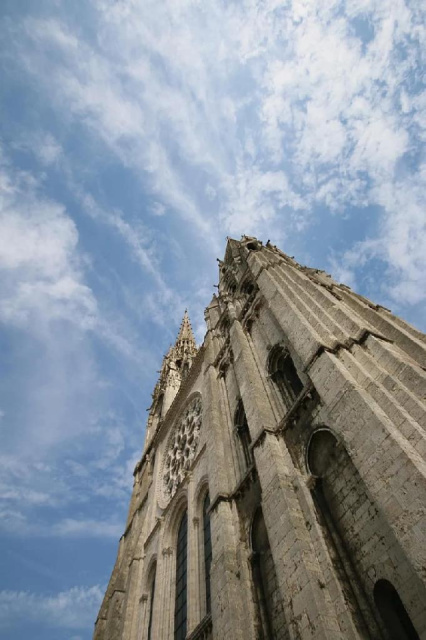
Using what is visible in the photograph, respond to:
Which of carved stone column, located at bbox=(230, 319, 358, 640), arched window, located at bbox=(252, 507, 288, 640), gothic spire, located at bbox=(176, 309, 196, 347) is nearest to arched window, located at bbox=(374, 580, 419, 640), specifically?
carved stone column, located at bbox=(230, 319, 358, 640)

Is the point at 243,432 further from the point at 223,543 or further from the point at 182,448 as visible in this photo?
the point at 182,448

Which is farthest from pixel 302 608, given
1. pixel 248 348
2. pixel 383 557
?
pixel 248 348

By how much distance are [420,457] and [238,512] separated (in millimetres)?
5838

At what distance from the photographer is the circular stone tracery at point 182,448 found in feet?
55.5

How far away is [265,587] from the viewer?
8.29 meters

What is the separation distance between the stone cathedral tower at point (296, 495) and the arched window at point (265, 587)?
0.08ft

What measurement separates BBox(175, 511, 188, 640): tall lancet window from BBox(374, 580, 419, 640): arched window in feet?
24.7

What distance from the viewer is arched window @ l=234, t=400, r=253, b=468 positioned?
11.8 metres

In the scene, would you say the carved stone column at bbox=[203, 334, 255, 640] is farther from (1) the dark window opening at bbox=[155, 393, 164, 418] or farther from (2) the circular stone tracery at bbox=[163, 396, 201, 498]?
(1) the dark window opening at bbox=[155, 393, 164, 418]

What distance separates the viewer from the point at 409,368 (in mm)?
7074

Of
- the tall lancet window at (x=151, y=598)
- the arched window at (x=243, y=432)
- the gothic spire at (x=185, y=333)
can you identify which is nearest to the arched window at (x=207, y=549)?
the arched window at (x=243, y=432)

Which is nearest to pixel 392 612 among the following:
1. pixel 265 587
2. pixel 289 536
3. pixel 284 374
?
pixel 289 536

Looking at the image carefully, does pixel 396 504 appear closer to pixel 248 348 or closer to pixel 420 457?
pixel 420 457

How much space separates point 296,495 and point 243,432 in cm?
462
